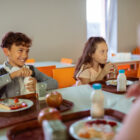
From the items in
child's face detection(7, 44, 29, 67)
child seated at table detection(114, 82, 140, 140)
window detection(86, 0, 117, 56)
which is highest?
window detection(86, 0, 117, 56)

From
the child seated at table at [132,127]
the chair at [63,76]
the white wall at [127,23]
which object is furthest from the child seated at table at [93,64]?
the white wall at [127,23]

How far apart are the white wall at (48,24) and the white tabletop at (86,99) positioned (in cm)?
263

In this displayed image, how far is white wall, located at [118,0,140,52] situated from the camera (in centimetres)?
494

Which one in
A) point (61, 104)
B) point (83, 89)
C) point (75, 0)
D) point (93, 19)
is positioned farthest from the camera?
point (93, 19)

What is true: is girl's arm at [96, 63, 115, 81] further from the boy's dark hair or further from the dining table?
the boy's dark hair

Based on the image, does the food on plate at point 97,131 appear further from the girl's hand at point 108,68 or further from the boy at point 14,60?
the girl's hand at point 108,68

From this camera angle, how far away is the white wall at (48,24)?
3715 mm

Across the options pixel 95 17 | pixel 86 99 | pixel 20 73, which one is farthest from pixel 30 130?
pixel 95 17

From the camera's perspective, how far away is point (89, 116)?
0.82m

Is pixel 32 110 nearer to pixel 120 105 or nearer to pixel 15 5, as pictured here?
pixel 120 105

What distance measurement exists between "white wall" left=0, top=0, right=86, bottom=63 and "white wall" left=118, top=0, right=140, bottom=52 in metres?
1.07

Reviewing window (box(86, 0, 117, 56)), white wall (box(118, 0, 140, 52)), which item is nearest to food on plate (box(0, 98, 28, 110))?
window (box(86, 0, 117, 56))

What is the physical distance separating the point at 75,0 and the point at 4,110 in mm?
3738

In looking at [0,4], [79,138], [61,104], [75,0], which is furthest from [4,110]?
[75,0]
